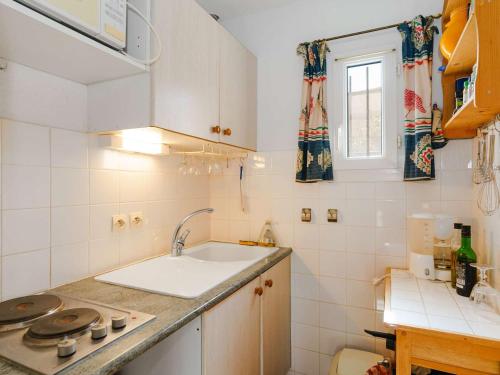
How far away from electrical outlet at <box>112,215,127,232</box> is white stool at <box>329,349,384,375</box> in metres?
1.33

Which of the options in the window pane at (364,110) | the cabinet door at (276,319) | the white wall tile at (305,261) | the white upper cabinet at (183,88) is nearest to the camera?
the white upper cabinet at (183,88)

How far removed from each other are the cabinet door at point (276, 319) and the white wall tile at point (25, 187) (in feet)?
3.35

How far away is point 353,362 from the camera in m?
1.54

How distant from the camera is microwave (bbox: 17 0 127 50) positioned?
2.66ft

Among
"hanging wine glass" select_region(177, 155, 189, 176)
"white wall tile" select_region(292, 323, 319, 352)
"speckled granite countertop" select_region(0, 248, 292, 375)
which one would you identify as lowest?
"white wall tile" select_region(292, 323, 319, 352)

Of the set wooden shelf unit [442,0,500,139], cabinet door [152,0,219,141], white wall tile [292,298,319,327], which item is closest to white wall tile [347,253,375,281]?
→ white wall tile [292,298,319,327]

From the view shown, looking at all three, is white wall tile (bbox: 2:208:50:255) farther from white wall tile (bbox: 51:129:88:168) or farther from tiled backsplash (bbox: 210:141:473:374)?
tiled backsplash (bbox: 210:141:473:374)

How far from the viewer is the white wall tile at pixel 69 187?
1163mm

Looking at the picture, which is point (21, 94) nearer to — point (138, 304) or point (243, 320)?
point (138, 304)

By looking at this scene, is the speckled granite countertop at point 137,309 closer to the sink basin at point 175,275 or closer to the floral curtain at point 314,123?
the sink basin at point 175,275

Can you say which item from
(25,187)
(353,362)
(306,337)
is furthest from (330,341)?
(25,187)

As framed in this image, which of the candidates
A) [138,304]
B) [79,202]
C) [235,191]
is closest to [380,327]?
Answer: [235,191]

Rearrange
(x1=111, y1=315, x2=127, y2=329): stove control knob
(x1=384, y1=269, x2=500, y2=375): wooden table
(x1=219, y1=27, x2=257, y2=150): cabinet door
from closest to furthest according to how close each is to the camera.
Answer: (x1=111, y1=315, x2=127, y2=329): stove control knob → (x1=384, y1=269, x2=500, y2=375): wooden table → (x1=219, y1=27, x2=257, y2=150): cabinet door

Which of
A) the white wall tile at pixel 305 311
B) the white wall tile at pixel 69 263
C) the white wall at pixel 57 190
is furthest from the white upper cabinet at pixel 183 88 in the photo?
the white wall tile at pixel 305 311
